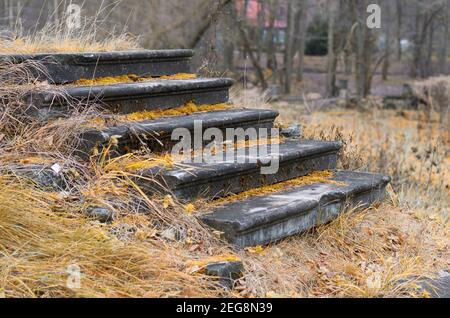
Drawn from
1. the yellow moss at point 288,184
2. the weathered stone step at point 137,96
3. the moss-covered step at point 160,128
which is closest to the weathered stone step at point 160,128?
the moss-covered step at point 160,128

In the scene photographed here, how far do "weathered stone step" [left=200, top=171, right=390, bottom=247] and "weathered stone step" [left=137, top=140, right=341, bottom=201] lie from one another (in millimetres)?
153

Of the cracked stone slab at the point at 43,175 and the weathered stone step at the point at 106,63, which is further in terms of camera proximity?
the weathered stone step at the point at 106,63

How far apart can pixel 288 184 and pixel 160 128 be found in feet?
3.18

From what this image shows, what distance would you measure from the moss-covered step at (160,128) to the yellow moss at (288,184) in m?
0.60

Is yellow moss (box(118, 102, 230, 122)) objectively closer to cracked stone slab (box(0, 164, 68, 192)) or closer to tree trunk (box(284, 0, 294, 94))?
cracked stone slab (box(0, 164, 68, 192))

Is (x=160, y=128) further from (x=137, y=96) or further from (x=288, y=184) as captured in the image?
(x=288, y=184)

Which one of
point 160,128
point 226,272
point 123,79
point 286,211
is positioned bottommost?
point 226,272

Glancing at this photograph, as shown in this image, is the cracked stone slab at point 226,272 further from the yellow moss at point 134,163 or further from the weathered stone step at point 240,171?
the yellow moss at point 134,163

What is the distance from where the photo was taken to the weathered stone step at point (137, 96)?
426cm

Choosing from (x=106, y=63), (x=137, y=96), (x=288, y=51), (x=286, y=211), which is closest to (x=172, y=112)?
(x=137, y=96)

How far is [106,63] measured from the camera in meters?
5.01

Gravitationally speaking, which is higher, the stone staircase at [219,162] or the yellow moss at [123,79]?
the yellow moss at [123,79]
